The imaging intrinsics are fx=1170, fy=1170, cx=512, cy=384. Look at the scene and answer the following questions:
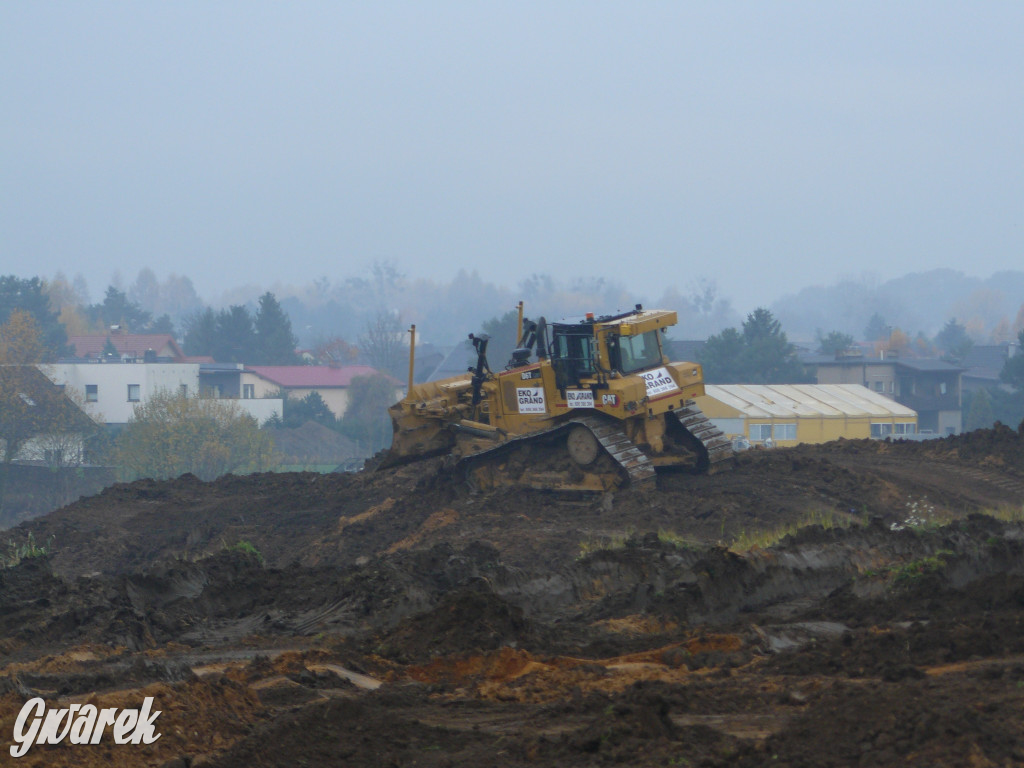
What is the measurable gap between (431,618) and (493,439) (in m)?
10.2

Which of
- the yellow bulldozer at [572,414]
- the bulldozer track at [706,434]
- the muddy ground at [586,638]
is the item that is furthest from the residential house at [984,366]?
the muddy ground at [586,638]

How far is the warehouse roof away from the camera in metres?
43.9

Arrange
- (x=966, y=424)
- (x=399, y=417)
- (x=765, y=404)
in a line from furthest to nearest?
(x=966, y=424), (x=765, y=404), (x=399, y=417)

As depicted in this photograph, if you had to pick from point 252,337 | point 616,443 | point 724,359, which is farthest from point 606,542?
point 252,337

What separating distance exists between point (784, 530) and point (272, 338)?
77.2 meters

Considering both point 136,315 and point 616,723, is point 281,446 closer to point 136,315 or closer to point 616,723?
point 616,723

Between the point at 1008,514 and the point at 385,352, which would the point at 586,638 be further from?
the point at 385,352

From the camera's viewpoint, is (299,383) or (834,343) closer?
(299,383)

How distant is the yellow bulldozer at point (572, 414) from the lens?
1853 cm

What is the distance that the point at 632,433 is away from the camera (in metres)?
19.0

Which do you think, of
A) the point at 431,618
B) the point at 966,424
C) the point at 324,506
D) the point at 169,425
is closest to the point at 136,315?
the point at 169,425

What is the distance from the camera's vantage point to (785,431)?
44.1 metres

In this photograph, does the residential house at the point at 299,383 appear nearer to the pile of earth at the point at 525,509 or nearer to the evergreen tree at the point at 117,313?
the pile of earth at the point at 525,509

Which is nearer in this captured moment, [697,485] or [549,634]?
[549,634]
